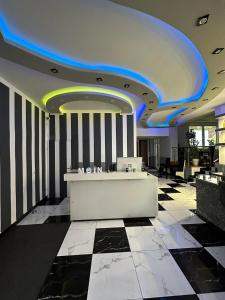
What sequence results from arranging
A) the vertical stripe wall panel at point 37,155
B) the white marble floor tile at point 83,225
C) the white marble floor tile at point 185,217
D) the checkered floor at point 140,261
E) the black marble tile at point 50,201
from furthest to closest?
1. the black marble tile at point 50,201
2. the vertical stripe wall panel at point 37,155
3. the white marble floor tile at point 185,217
4. the white marble floor tile at point 83,225
5. the checkered floor at point 140,261

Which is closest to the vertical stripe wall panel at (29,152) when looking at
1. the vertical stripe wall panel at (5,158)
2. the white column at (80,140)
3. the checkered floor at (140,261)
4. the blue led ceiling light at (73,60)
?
the checkered floor at (140,261)

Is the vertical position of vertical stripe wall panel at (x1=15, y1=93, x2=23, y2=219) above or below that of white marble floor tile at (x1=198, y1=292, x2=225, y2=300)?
above

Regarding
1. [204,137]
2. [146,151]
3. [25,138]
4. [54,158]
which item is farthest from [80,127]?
[146,151]

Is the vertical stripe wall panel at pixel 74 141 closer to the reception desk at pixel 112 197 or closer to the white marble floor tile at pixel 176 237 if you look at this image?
the reception desk at pixel 112 197

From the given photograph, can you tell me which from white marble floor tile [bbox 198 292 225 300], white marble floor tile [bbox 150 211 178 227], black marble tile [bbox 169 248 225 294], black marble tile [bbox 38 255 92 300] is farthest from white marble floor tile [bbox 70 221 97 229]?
white marble floor tile [bbox 198 292 225 300]

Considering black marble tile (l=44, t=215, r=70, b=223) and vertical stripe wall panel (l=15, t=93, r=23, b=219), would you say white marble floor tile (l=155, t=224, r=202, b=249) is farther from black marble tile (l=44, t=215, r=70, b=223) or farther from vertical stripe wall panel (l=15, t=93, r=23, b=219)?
vertical stripe wall panel (l=15, t=93, r=23, b=219)

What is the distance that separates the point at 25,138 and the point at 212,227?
14.6 ft

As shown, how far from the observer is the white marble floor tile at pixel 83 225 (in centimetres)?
362

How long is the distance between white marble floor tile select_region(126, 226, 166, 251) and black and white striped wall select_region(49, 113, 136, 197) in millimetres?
3030

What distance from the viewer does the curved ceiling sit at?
1998mm

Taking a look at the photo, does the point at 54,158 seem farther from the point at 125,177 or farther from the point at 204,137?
the point at 204,137

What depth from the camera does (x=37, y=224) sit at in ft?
12.7

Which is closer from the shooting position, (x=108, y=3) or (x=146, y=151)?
(x=108, y=3)

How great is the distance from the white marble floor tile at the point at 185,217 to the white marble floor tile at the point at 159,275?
1.39m
